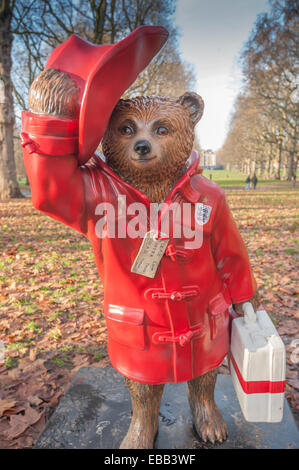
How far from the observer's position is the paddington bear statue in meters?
1.28

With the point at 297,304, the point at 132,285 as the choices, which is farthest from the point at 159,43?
the point at 297,304

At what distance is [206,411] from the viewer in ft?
6.31

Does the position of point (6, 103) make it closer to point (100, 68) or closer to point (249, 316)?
point (100, 68)

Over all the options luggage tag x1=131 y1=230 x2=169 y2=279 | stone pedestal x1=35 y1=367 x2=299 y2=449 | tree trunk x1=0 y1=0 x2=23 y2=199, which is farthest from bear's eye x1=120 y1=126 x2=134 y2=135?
tree trunk x1=0 y1=0 x2=23 y2=199

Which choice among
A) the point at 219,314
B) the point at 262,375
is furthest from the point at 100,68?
the point at 262,375

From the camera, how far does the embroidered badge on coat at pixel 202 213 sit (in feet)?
5.14

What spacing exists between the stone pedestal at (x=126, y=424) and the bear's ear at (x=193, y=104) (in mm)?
1716

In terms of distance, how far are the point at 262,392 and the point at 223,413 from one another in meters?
0.80

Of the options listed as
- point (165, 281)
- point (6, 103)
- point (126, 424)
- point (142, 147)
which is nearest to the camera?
point (142, 147)

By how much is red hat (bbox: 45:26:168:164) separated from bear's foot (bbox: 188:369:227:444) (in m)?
1.35

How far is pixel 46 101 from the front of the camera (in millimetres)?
1251

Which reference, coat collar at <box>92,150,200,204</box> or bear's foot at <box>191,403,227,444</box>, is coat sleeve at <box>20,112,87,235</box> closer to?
coat collar at <box>92,150,200,204</box>

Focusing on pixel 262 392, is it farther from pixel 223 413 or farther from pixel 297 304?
pixel 297 304

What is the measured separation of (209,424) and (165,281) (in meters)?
0.95
